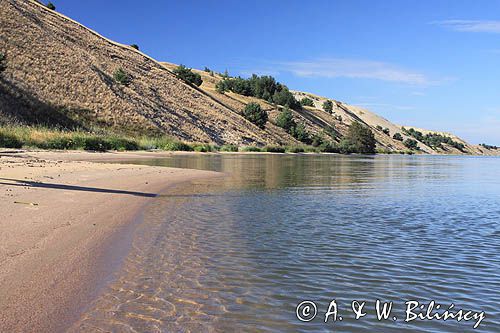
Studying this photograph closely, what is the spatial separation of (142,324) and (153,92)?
2894 inches

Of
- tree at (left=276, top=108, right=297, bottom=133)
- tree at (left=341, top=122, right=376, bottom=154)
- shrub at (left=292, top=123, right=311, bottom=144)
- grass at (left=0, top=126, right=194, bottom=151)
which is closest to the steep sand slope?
shrub at (left=292, top=123, right=311, bottom=144)

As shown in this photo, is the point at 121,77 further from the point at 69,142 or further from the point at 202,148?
the point at 69,142

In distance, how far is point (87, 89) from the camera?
6091 cm

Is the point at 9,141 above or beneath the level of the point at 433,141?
beneath

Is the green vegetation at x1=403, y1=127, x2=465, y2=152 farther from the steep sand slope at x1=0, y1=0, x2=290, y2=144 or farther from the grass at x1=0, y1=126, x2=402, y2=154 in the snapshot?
the grass at x1=0, y1=126, x2=402, y2=154

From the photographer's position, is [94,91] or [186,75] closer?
[94,91]

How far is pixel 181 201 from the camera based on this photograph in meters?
13.0

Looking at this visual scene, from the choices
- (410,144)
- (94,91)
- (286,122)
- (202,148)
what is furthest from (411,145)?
(94,91)

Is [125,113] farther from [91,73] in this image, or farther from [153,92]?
[153,92]

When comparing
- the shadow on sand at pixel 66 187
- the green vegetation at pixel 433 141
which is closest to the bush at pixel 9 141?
the shadow on sand at pixel 66 187

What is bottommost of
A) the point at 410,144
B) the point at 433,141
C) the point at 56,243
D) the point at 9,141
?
the point at 56,243

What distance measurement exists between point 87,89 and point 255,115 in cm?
3455

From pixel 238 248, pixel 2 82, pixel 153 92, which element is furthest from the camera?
pixel 153 92

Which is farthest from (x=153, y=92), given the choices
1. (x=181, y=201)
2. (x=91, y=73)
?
(x=181, y=201)
